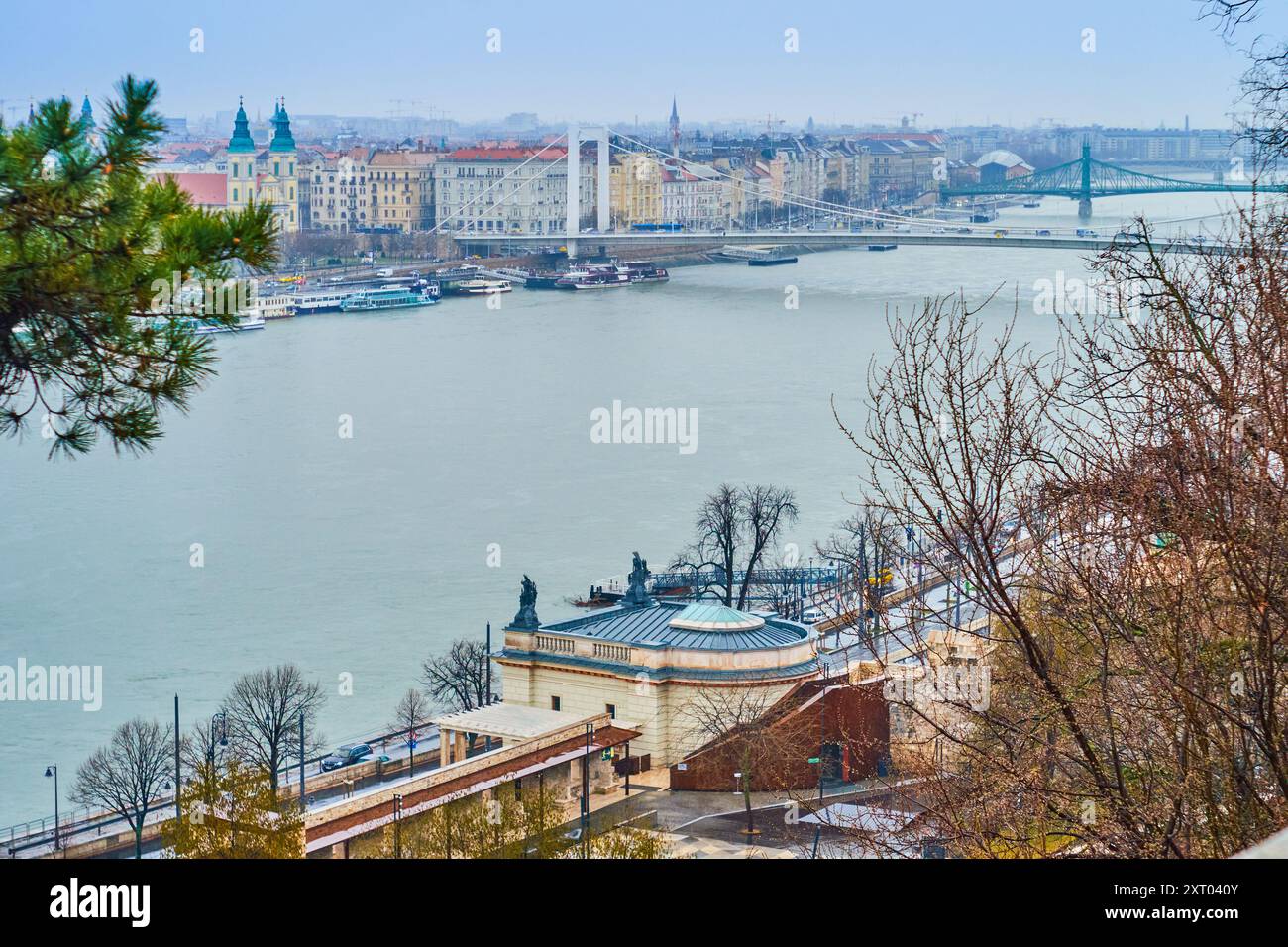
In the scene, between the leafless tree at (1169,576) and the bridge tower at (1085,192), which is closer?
the leafless tree at (1169,576)

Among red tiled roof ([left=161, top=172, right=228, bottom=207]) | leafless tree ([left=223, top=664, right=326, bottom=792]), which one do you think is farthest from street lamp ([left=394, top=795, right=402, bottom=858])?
red tiled roof ([left=161, top=172, right=228, bottom=207])

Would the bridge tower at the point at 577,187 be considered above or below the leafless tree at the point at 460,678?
above

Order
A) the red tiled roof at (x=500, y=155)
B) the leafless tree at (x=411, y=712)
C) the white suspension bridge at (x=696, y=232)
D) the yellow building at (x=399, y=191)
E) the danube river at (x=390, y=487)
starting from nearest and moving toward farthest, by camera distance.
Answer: the leafless tree at (x=411, y=712) → the danube river at (x=390, y=487) → the white suspension bridge at (x=696, y=232) → the yellow building at (x=399, y=191) → the red tiled roof at (x=500, y=155)

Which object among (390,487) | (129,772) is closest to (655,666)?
(129,772)

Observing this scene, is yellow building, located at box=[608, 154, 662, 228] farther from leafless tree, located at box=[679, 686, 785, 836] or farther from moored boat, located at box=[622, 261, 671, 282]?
leafless tree, located at box=[679, 686, 785, 836]

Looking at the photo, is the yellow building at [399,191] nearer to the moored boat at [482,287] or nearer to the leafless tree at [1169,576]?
the moored boat at [482,287]

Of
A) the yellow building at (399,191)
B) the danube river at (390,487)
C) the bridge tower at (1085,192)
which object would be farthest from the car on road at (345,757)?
the yellow building at (399,191)
